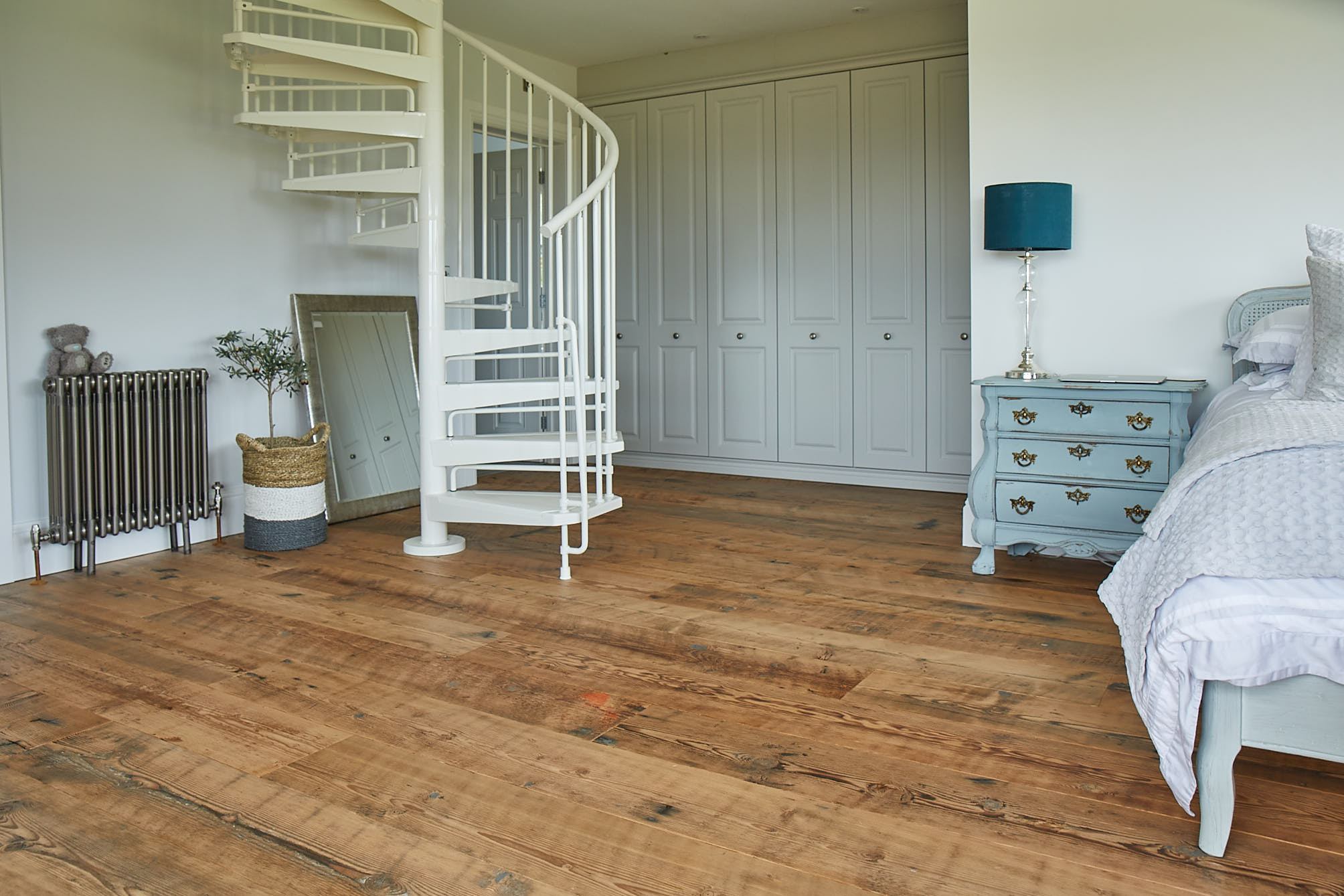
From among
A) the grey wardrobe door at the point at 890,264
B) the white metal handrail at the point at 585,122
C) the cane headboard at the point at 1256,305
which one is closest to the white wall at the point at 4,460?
the white metal handrail at the point at 585,122

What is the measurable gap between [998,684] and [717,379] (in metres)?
4.00

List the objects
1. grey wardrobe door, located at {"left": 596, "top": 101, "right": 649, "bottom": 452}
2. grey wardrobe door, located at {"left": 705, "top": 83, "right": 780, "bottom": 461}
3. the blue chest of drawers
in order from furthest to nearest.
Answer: grey wardrobe door, located at {"left": 596, "top": 101, "right": 649, "bottom": 452} → grey wardrobe door, located at {"left": 705, "top": 83, "right": 780, "bottom": 461} → the blue chest of drawers

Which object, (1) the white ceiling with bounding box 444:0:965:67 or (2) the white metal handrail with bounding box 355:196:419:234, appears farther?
(1) the white ceiling with bounding box 444:0:965:67

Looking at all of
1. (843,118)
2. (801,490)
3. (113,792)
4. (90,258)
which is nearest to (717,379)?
(801,490)

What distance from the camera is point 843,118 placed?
19.1ft

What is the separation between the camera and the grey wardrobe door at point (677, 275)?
6.38 metres

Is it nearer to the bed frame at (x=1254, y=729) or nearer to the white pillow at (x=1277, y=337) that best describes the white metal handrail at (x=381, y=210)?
the white pillow at (x=1277, y=337)

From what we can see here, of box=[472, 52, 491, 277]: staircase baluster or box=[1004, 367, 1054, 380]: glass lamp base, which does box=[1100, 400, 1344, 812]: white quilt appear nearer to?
box=[1004, 367, 1054, 380]: glass lamp base

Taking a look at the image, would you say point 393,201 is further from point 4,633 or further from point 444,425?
point 4,633

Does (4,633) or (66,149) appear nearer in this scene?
(4,633)

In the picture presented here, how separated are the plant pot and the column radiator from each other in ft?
0.74

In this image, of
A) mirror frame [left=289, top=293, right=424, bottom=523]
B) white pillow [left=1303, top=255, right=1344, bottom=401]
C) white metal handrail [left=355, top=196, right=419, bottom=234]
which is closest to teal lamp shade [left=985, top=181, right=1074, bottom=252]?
white pillow [left=1303, top=255, right=1344, bottom=401]

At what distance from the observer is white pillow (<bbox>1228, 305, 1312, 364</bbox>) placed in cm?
327

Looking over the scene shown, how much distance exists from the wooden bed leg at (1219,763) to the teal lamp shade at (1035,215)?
2.37 metres
